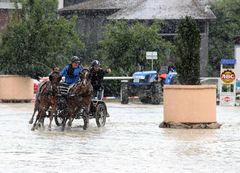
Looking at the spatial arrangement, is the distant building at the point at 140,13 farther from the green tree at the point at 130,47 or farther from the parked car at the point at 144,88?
the parked car at the point at 144,88

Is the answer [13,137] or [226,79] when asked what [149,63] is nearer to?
[226,79]

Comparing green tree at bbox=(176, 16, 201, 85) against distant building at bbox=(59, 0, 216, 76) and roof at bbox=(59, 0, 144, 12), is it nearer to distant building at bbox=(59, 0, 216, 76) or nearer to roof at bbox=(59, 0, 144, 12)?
distant building at bbox=(59, 0, 216, 76)

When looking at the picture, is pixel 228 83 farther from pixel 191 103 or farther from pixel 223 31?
pixel 223 31

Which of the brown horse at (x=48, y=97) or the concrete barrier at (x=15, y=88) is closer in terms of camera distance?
the brown horse at (x=48, y=97)

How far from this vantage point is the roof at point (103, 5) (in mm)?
81250

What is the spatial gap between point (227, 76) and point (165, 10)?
36.8m

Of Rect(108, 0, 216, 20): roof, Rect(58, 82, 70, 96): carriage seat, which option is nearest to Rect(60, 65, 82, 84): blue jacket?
Rect(58, 82, 70, 96): carriage seat

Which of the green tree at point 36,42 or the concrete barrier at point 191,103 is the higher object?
the green tree at point 36,42

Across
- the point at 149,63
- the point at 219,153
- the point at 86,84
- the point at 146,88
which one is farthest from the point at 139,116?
the point at 149,63

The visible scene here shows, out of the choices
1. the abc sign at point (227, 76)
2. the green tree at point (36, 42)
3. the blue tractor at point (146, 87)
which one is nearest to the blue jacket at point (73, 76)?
the blue tractor at point (146, 87)

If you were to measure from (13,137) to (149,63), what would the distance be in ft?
94.3

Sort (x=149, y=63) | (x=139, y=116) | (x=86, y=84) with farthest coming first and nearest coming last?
1. (x=149, y=63)
2. (x=139, y=116)
3. (x=86, y=84)

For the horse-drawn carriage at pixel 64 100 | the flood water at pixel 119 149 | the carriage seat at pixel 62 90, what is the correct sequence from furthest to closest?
the carriage seat at pixel 62 90 < the horse-drawn carriage at pixel 64 100 < the flood water at pixel 119 149

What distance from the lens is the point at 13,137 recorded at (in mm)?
19203
